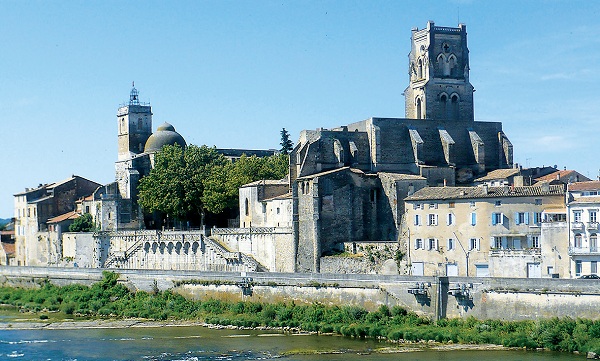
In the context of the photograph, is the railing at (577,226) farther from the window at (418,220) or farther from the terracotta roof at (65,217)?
the terracotta roof at (65,217)

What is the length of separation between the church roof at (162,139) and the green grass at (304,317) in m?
18.3

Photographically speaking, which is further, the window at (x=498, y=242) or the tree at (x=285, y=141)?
the tree at (x=285, y=141)

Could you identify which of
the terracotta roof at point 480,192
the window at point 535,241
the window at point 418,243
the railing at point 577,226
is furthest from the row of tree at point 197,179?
the railing at point 577,226

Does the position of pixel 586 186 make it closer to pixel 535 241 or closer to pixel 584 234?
pixel 584 234

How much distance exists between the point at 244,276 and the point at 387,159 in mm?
14548

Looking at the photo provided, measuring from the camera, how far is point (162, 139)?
8962cm

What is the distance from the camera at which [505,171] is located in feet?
221

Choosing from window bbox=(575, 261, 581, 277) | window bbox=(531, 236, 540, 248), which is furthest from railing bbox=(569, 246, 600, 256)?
window bbox=(531, 236, 540, 248)

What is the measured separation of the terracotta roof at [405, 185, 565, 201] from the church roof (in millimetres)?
33836

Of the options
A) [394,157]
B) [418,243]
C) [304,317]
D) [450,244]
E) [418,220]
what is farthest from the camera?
[394,157]

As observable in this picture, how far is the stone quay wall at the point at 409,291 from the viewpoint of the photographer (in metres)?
45.7

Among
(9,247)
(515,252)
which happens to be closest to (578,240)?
(515,252)

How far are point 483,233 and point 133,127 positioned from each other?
154 feet

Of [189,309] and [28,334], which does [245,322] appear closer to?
[189,309]
